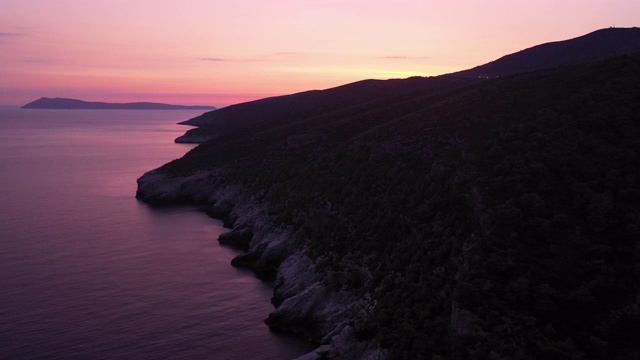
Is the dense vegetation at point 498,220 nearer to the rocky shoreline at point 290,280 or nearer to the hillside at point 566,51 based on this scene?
the rocky shoreline at point 290,280

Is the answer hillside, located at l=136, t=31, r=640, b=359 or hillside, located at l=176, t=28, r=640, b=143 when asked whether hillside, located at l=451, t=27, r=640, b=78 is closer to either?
hillside, located at l=176, t=28, r=640, b=143

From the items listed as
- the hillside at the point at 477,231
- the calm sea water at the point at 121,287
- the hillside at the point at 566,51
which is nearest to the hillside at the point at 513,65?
the hillside at the point at 566,51

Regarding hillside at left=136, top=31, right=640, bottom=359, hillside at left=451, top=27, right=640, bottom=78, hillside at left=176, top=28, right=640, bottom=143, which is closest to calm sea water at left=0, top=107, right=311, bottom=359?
hillside at left=136, top=31, right=640, bottom=359

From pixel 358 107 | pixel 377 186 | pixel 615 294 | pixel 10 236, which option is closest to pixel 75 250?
pixel 10 236

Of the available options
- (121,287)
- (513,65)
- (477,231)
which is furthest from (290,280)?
(513,65)

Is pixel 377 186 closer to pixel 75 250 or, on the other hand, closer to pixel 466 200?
pixel 466 200
